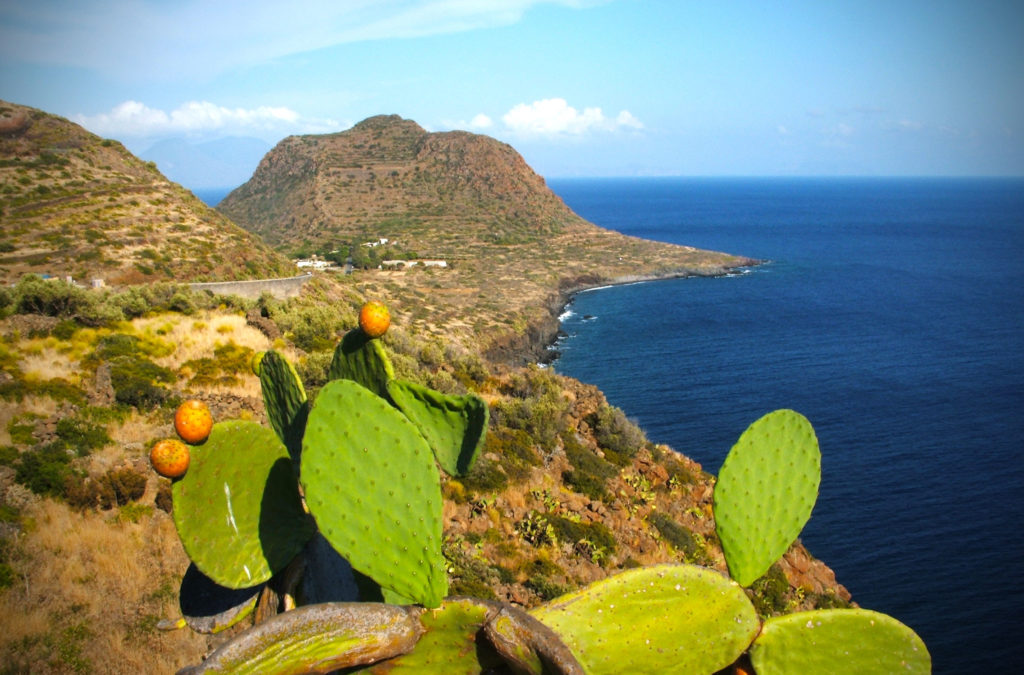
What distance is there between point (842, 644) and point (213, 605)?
9.11 feet

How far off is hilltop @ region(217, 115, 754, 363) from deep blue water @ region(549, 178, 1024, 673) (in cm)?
490

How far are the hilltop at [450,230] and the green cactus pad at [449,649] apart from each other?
102 ft

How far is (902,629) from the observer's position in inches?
98.7

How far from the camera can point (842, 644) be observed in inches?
98.4

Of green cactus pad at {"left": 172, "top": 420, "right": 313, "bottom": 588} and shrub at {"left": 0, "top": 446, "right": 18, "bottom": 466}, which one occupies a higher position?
green cactus pad at {"left": 172, "top": 420, "right": 313, "bottom": 588}

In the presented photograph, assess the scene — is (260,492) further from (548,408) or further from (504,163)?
(504,163)

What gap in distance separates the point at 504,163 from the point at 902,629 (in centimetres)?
9409

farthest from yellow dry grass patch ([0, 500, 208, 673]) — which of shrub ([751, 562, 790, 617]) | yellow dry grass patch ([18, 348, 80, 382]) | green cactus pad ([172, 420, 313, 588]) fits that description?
shrub ([751, 562, 790, 617])

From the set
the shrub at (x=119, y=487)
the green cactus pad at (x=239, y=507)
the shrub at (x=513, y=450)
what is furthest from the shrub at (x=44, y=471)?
the green cactus pad at (x=239, y=507)

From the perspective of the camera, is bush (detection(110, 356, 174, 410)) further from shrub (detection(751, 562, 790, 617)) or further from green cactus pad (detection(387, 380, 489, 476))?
shrub (detection(751, 562, 790, 617))

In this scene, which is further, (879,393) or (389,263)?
(389,263)

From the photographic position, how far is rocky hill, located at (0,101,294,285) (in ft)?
79.4

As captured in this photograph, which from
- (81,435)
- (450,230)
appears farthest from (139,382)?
(450,230)

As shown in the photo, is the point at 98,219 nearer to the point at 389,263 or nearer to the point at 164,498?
the point at 164,498
